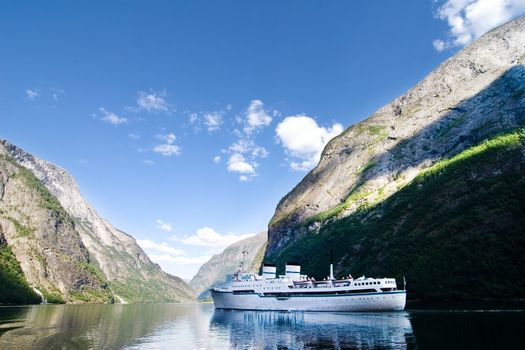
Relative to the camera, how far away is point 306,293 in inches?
5620

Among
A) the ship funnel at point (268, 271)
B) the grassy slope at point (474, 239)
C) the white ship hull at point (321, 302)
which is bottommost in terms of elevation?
the white ship hull at point (321, 302)

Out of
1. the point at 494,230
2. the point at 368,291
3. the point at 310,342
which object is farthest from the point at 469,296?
the point at 310,342

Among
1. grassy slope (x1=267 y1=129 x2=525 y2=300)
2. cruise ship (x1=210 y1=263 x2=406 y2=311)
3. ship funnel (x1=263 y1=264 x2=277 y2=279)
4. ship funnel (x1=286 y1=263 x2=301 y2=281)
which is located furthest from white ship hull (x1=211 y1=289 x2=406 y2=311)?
grassy slope (x1=267 y1=129 x2=525 y2=300)

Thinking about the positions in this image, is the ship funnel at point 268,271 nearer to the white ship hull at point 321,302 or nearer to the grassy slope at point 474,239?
the white ship hull at point 321,302

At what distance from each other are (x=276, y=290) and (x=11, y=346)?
99213 millimetres

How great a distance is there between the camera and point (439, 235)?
181 m

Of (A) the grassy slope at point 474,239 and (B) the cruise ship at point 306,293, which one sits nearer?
(B) the cruise ship at point 306,293

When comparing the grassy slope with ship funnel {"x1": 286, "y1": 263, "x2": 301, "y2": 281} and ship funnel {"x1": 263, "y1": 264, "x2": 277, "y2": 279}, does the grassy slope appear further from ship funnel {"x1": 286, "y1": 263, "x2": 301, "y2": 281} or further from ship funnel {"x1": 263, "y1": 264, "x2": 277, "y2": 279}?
ship funnel {"x1": 263, "y1": 264, "x2": 277, "y2": 279}

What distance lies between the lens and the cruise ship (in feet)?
429

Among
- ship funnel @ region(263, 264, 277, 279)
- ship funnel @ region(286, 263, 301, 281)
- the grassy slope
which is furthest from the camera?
ship funnel @ region(286, 263, 301, 281)

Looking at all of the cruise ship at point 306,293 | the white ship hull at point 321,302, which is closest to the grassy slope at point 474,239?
the cruise ship at point 306,293

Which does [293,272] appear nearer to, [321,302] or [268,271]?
[268,271]

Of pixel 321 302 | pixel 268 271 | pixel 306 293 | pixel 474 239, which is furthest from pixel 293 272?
pixel 474 239

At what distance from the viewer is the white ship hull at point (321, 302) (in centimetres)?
12938
